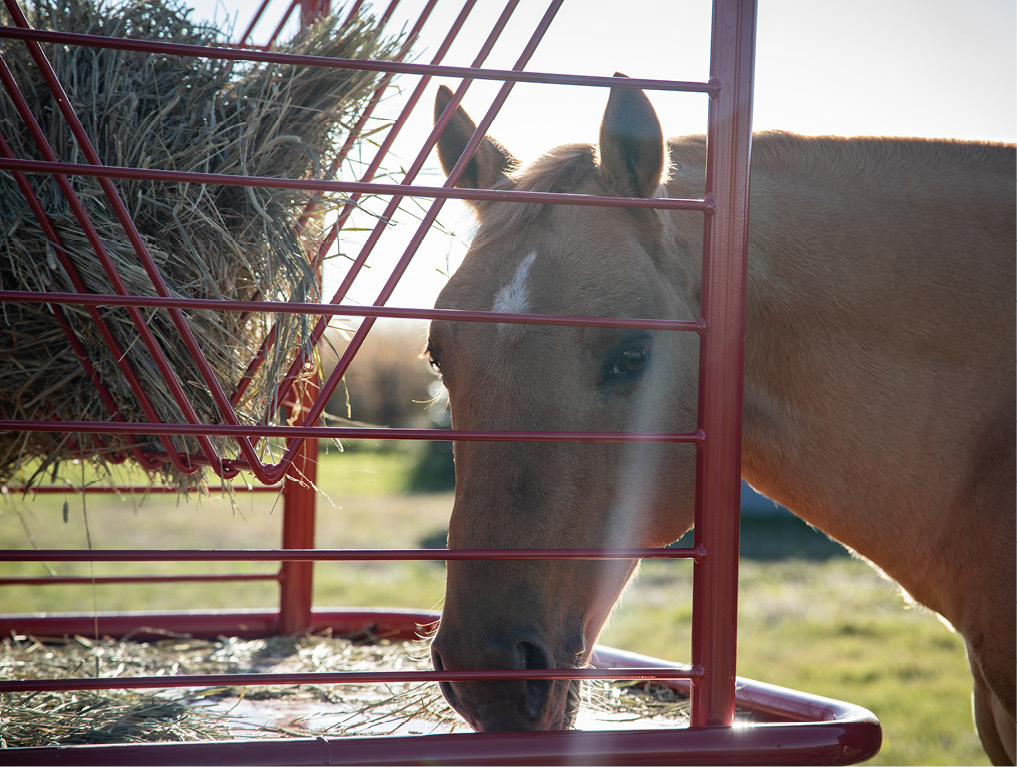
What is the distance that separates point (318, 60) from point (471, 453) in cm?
75

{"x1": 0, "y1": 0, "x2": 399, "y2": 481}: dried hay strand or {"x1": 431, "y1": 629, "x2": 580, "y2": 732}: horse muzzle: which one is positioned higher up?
{"x1": 0, "y1": 0, "x2": 399, "y2": 481}: dried hay strand

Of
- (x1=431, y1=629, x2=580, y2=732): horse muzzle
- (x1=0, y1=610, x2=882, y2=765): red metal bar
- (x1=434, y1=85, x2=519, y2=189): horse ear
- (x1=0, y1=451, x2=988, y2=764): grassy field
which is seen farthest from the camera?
(x1=0, y1=451, x2=988, y2=764): grassy field

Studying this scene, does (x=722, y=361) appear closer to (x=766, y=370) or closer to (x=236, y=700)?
(x=766, y=370)

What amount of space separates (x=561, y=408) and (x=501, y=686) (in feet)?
1.67

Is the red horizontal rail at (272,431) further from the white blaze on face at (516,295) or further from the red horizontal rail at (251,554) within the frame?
the white blaze on face at (516,295)

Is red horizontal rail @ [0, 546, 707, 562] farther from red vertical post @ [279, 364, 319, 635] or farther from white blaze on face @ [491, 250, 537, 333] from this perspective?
red vertical post @ [279, 364, 319, 635]

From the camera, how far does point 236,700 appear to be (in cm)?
192

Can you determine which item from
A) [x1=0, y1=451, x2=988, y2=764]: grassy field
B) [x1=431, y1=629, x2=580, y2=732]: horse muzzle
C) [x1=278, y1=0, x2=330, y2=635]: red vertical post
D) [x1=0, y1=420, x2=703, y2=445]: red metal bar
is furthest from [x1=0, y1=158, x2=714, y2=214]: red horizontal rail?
[x1=0, y1=451, x2=988, y2=764]: grassy field

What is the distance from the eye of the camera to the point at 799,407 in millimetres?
1814

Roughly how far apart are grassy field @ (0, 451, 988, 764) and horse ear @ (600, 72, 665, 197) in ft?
7.02

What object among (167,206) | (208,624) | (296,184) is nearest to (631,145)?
(296,184)

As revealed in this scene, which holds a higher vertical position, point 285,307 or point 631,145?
point 631,145

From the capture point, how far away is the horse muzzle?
4.48ft

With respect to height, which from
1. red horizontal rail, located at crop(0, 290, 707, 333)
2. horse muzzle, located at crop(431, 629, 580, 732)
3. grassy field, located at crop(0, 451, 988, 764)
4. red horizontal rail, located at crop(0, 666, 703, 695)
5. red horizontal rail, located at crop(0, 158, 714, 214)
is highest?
red horizontal rail, located at crop(0, 158, 714, 214)
